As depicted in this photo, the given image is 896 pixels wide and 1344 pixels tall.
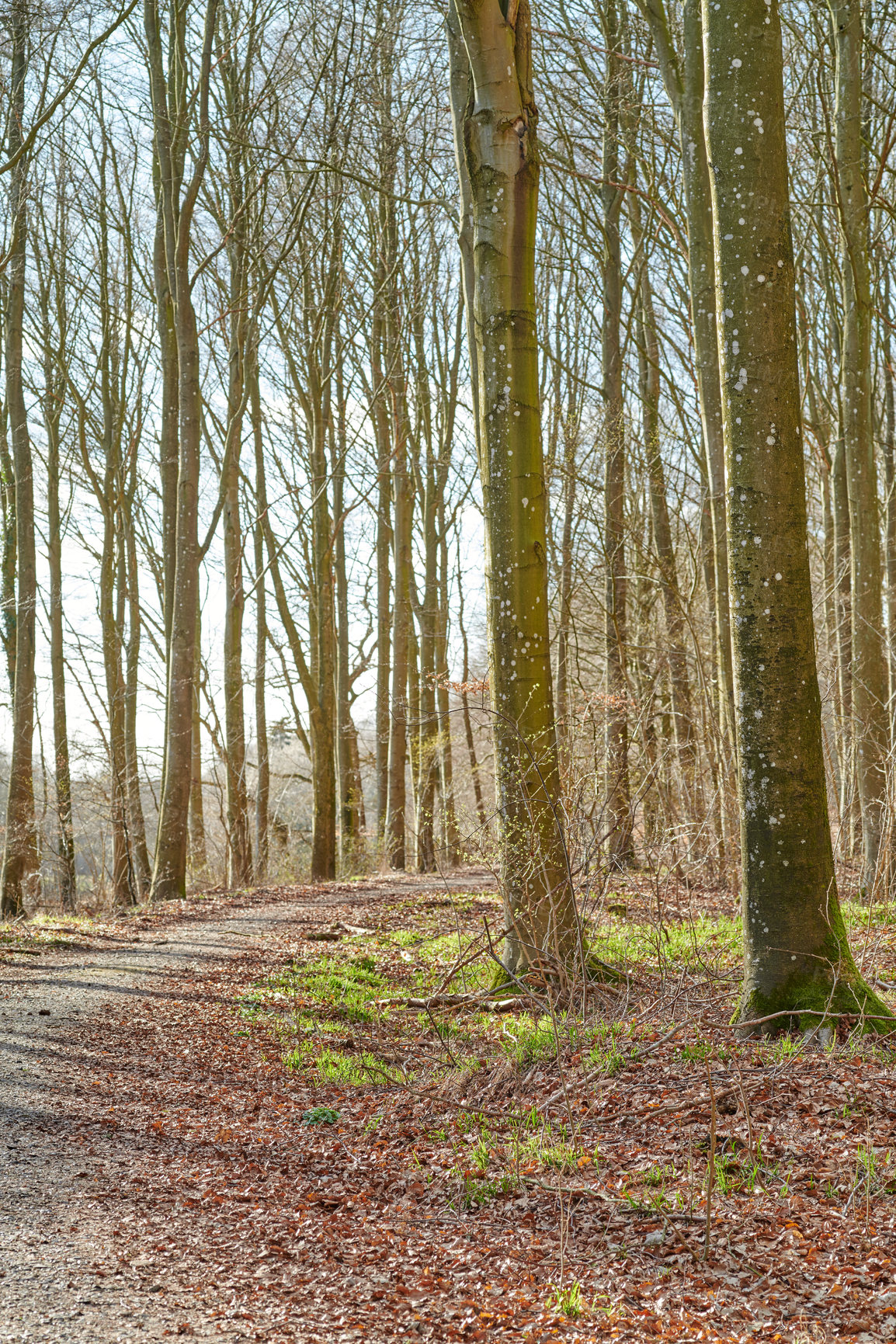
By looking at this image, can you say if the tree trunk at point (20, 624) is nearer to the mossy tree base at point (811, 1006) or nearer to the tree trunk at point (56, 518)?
the tree trunk at point (56, 518)

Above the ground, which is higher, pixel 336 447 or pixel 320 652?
pixel 336 447

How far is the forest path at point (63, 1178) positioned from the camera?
2654mm

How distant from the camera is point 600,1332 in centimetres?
262

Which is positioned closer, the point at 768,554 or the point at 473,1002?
the point at 768,554

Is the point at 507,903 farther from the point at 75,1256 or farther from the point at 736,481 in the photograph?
the point at 75,1256

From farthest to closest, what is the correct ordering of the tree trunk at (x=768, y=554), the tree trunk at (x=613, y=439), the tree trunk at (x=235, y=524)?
the tree trunk at (x=235, y=524) → the tree trunk at (x=613, y=439) → the tree trunk at (x=768, y=554)

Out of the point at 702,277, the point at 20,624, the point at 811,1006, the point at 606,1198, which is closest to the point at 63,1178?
the point at 606,1198

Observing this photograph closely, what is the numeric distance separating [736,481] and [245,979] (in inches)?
205

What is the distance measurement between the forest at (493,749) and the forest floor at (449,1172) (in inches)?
0.9

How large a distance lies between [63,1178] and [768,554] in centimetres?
393

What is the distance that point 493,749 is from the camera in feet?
29.3

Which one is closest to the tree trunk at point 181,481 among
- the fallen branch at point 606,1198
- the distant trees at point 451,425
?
the distant trees at point 451,425

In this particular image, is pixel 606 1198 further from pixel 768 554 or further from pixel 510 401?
pixel 510 401

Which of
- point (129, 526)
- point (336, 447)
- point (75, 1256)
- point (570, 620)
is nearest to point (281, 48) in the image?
point (336, 447)
